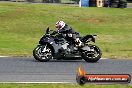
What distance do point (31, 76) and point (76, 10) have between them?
28.9m

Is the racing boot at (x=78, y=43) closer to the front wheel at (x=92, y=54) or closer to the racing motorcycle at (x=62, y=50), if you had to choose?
the racing motorcycle at (x=62, y=50)

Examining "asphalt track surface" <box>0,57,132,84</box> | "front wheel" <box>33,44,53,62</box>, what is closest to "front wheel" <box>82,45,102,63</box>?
"asphalt track surface" <box>0,57,132,84</box>

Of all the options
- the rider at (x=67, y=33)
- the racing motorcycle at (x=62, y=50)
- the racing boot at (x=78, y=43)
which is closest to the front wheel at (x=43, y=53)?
the racing motorcycle at (x=62, y=50)

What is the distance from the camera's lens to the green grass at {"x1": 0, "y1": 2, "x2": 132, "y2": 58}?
73.6ft

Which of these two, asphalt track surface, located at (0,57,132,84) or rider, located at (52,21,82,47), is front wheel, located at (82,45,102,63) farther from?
rider, located at (52,21,82,47)

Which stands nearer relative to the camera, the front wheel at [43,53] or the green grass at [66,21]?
the front wheel at [43,53]

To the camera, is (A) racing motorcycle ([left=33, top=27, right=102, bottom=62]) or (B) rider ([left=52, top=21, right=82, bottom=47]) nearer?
(A) racing motorcycle ([left=33, top=27, right=102, bottom=62])

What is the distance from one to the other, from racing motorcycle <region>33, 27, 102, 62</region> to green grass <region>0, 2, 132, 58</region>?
2282 millimetres

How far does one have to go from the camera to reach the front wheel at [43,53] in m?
17.8

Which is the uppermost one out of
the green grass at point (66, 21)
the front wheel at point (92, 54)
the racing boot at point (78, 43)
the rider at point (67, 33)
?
the rider at point (67, 33)

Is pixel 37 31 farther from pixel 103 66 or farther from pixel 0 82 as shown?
pixel 0 82

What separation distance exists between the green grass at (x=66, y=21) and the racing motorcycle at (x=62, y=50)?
228 centimetres

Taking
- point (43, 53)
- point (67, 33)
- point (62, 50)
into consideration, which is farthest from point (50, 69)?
point (67, 33)

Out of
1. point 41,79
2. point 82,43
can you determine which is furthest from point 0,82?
point 82,43
